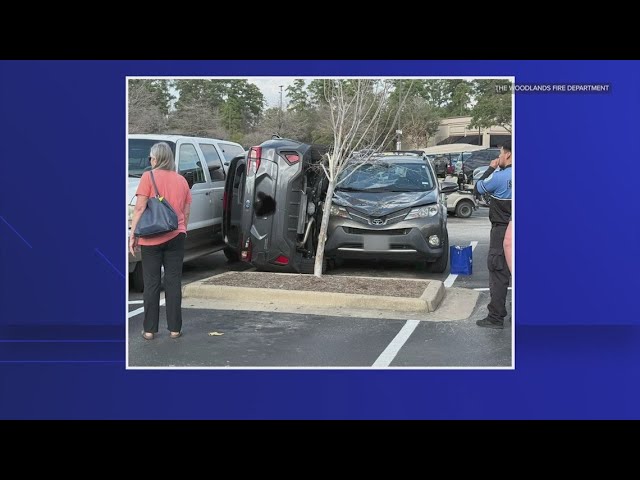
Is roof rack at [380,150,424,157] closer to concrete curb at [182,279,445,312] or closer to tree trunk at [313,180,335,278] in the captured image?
tree trunk at [313,180,335,278]

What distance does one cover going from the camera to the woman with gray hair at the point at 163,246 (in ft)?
20.7

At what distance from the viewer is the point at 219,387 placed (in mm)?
5969

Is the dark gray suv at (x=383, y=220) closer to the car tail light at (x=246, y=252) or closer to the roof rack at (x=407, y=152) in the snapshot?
the roof rack at (x=407, y=152)

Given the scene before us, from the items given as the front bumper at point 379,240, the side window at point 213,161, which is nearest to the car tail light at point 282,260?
the front bumper at point 379,240

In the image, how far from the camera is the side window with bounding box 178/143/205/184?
27.8 ft

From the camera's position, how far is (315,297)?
747cm

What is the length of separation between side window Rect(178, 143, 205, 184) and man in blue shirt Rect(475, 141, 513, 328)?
341cm

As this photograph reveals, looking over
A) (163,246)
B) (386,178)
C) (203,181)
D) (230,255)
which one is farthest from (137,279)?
(386,178)

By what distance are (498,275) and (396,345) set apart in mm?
1212

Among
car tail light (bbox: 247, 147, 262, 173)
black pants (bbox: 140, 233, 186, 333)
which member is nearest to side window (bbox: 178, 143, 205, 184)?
car tail light (bbox: 247, 147, 262, 173)
